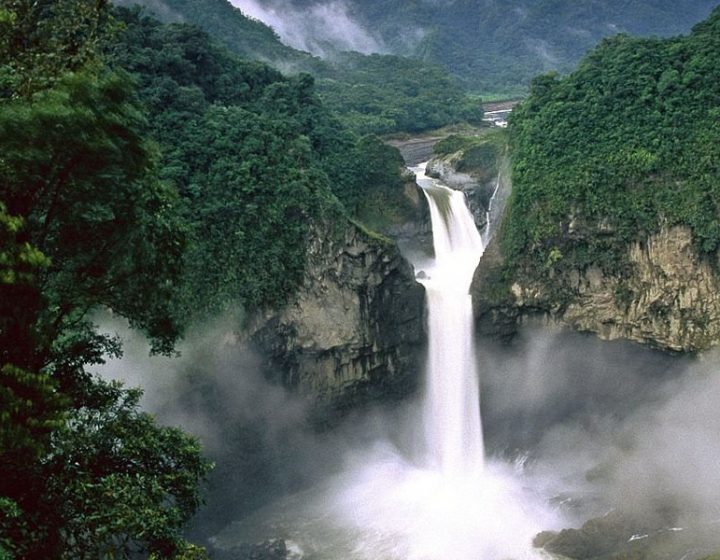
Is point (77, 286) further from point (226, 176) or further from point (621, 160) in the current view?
point (621, 160)

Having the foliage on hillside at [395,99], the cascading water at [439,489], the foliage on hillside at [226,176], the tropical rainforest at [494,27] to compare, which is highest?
the tropical rainforest at [494,27]

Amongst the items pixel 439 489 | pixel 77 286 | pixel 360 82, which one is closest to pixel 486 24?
pixel 360 82

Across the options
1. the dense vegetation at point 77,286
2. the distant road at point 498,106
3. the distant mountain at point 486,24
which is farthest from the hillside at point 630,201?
the distant mountain at point 486,24

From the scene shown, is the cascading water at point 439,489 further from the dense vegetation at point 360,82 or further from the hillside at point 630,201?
the dense vegetation at point 360,82

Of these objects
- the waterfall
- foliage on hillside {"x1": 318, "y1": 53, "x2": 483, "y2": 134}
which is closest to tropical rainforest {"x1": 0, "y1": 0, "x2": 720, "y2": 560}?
foliage on hillside {"x1": 318, "y1": 53, "x2": 483, "y2": 134}

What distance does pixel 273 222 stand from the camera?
17797 mm

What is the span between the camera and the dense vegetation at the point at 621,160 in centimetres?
1703

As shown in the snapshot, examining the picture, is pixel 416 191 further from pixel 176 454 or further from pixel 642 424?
pixel 176 454

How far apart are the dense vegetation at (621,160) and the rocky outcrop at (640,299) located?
1.23 ft

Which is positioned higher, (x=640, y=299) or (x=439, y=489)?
(x=640, y=299)

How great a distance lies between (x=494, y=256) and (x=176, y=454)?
13663mm

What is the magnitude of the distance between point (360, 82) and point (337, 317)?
29927 millimetres

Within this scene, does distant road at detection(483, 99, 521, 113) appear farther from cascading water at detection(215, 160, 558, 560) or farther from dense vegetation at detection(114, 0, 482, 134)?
cascading water at detection(215, 160, 558, 560)

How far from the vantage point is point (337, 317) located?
58.5 ft
